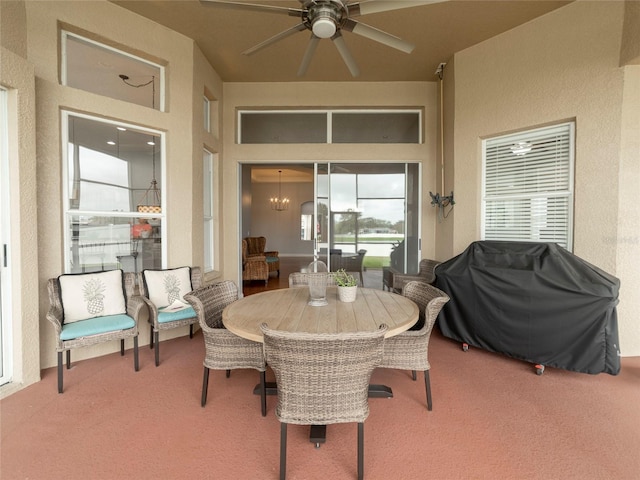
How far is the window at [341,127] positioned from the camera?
4.57 meters

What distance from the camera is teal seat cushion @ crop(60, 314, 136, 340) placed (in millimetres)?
2475

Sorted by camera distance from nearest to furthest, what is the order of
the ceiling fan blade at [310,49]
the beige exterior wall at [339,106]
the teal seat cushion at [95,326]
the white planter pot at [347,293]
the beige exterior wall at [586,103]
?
the ceiling fan blade at [310,49] → the white planter pot at [347,293] → the teal seat cushion at [95,326] → the beige exterior wall at [586,103] → the beige exterior wall at [339,106]

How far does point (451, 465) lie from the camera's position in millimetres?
1665

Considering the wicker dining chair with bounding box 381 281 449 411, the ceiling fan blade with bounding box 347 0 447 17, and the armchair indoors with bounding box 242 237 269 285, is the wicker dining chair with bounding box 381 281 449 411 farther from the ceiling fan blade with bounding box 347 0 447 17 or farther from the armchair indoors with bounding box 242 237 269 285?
the armchair indoors with bounding box 242 237 269 285

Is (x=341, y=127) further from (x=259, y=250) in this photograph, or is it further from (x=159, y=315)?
(x=259, y=250)

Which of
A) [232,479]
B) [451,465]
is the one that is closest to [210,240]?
[232,479]

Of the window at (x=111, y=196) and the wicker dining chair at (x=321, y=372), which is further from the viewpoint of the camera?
the window at (x=111, y=196)

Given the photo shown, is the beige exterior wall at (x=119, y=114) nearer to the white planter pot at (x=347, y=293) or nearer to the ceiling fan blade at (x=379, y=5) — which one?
the white planter pot at (x=347, y=293)

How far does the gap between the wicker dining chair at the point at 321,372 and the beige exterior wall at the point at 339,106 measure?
137 inches

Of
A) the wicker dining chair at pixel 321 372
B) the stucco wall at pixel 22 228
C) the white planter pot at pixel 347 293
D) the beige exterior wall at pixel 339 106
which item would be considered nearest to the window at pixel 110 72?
the stucco wall at pixel 22 228

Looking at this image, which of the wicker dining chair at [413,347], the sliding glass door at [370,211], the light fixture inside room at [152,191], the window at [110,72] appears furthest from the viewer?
the sliding glass door at [370,211]

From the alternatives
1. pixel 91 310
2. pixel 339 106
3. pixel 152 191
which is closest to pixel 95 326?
pixel 91 310

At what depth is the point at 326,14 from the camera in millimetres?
1933

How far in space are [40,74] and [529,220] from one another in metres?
5.14
